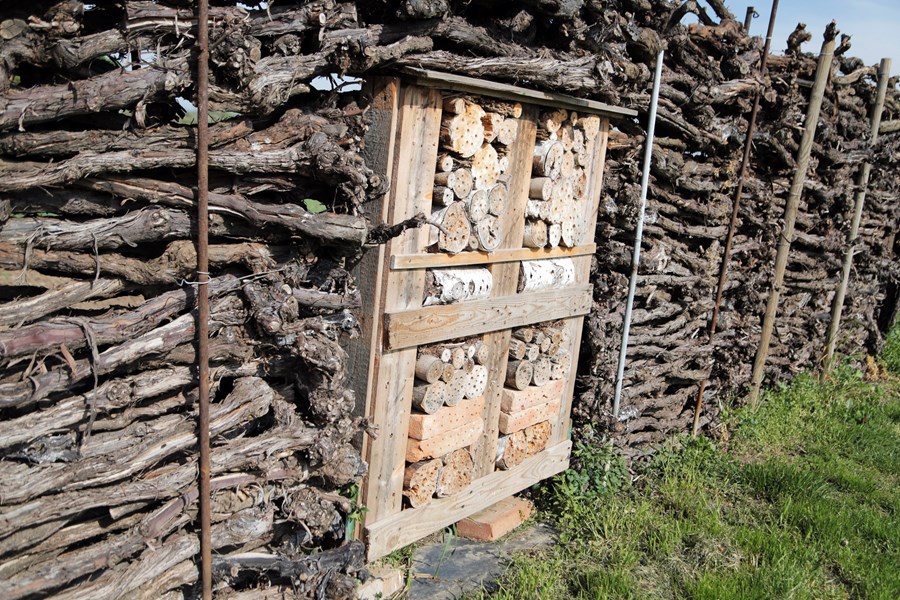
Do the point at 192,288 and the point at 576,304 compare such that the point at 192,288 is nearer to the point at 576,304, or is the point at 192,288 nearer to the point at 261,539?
the point at 261,539

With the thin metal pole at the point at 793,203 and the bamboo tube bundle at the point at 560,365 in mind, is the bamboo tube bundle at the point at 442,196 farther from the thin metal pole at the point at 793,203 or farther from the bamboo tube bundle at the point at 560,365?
the thin metal pole at the point at 793,203

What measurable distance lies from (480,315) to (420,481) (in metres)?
1.08

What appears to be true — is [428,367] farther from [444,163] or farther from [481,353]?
[444,163]

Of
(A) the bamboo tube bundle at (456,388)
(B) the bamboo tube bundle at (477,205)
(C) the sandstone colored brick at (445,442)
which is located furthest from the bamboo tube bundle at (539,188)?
(C) the sandstone colored brick at (445,442)

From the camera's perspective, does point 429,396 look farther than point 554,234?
No

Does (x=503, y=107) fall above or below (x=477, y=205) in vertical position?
above

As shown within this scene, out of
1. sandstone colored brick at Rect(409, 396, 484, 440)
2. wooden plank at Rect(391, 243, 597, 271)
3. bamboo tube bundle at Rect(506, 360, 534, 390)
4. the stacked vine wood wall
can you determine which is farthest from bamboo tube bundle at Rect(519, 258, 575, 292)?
the stacked vine wood wall

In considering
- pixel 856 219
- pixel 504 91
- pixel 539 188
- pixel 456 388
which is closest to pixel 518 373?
pixel 456 388

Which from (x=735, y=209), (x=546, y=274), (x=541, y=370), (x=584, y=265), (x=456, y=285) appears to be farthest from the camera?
(x=735, y=209)

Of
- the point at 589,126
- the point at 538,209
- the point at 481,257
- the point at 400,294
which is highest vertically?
the point at 589,126

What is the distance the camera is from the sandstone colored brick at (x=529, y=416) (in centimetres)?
514

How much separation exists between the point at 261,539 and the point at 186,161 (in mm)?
1887

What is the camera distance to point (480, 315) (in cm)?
460

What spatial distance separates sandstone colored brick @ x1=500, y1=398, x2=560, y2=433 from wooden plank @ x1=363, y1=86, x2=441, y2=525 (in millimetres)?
1037
